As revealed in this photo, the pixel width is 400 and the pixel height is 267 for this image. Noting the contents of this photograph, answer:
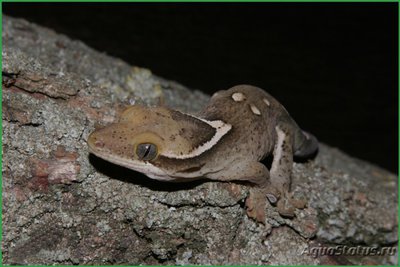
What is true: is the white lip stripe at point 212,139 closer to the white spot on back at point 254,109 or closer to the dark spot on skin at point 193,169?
the dark spot on skin at point 193,169

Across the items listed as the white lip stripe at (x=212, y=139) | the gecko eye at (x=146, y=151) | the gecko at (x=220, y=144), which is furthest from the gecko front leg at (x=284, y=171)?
the gecko eye at (x=146, y=151)

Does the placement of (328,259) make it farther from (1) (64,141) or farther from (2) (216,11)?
(2) (216,11)

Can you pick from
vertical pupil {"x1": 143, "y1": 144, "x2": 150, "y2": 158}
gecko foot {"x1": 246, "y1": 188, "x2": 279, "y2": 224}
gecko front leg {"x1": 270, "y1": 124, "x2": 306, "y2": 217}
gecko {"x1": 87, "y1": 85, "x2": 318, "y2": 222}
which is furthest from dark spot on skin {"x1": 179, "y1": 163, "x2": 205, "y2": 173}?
gecko front leg {"x1": 270, "y1": 124, "x2": 306, "y2": 217}


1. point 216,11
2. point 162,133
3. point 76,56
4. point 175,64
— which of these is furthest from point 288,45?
point 162,133

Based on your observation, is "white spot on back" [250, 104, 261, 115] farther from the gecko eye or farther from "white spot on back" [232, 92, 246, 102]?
the gecko eye

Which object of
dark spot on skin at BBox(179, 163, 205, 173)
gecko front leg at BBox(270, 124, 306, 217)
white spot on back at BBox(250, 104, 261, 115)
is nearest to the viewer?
dark spot on skin at BBox(179, 163, 205, 173)
